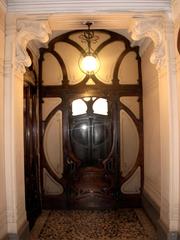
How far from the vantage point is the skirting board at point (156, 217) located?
3695 millimetres

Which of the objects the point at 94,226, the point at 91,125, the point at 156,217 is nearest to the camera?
the point at 156,217

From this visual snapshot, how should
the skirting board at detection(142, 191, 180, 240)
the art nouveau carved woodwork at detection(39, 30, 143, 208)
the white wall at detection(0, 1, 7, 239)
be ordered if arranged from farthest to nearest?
the art nouveau carved woodwork at detection(39, 30, 143, 208)
the skirting board at detection(142, 191, 180, 240)
the white wall at detection(0, 1, 7, 239)

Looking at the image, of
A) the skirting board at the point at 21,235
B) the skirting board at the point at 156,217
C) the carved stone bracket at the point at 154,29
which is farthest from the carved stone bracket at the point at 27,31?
the skirting board at the point at 156,217

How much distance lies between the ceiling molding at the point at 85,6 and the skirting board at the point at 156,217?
2.69 metres

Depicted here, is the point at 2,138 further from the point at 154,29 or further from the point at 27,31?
the point at 154,29

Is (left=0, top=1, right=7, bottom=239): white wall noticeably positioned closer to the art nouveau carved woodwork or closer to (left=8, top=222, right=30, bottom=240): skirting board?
(left=8, top=222, right=30, bottom=240): skirting board

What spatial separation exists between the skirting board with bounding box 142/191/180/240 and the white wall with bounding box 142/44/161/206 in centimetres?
9

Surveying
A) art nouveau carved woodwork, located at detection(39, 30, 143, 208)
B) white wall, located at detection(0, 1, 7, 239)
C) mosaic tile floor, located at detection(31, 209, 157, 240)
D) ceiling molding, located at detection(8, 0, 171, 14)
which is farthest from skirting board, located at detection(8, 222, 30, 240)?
ceiling molding, located at detection(8, 0, 171, 14)

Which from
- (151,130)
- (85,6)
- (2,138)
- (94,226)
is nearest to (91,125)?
(151,130)

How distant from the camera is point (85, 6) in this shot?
3.81 metres

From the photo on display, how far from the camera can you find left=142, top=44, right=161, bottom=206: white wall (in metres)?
4.89

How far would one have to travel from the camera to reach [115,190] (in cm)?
597

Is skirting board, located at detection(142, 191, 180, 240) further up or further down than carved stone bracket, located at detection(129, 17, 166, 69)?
further down

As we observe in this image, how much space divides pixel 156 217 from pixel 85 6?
3.17 m
